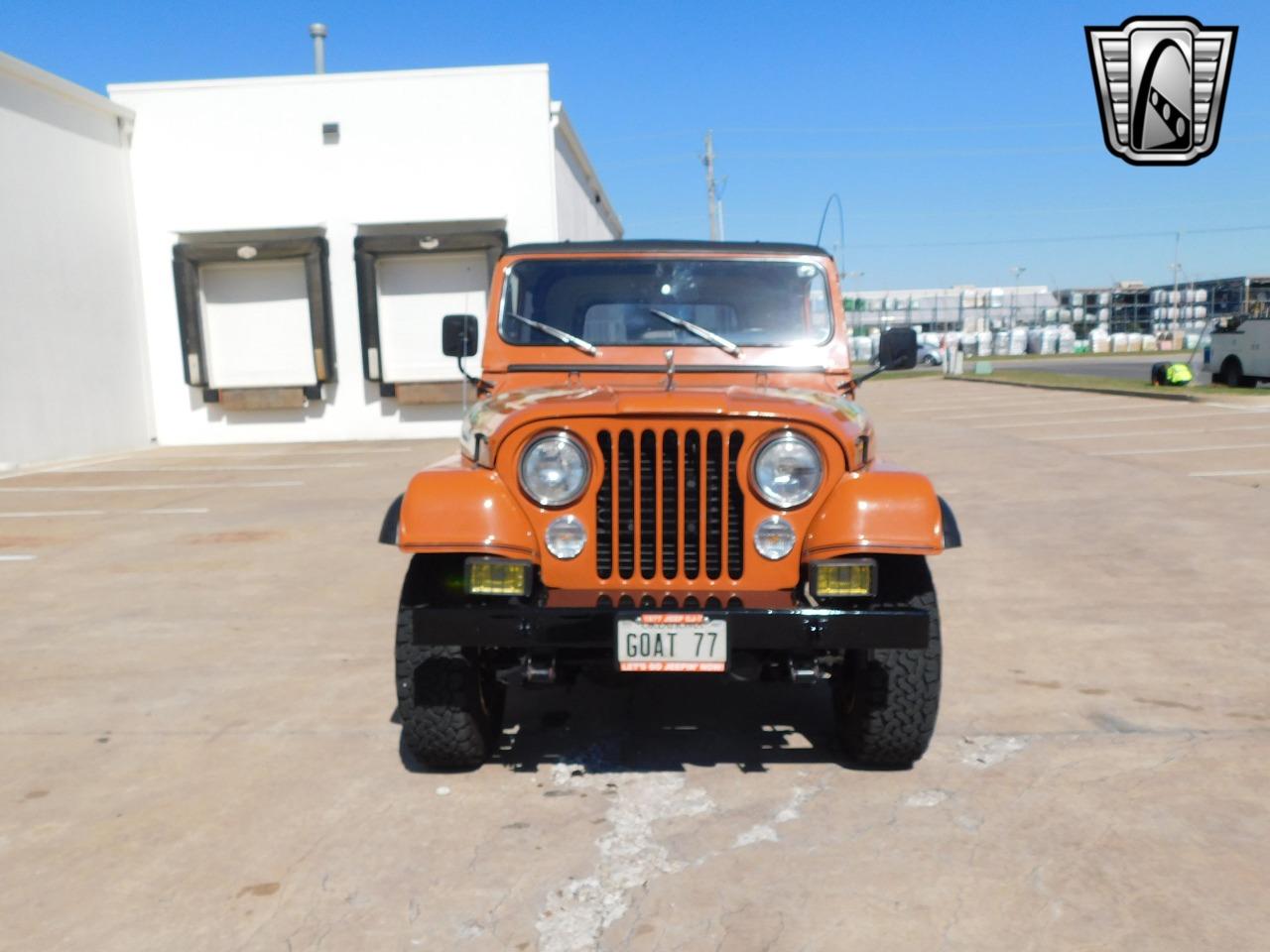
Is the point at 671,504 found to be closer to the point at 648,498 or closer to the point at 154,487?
the point at 648,498

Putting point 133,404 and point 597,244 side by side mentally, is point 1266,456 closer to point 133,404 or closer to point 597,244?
point 597,244

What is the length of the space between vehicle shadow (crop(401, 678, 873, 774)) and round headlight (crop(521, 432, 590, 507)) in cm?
86

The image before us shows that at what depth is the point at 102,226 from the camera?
15.4 meters

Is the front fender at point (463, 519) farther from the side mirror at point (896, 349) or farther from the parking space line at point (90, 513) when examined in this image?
the parking space line at point (90, 513)

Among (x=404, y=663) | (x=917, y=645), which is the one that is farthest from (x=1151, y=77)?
(x=404, y=663)

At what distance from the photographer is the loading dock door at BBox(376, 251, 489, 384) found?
1595 cm

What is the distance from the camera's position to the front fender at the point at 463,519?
325cm

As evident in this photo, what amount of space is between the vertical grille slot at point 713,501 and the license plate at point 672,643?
25 centimetres

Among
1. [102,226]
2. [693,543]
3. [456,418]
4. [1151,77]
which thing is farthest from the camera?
[456,418]

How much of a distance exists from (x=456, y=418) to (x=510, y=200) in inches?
134

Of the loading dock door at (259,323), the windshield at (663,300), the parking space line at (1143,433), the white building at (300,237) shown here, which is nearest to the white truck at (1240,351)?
the parking space line at (1143,433)

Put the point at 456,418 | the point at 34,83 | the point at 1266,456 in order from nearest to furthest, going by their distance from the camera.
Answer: the point at 1266,456 → the point at 34,83 → the point at 456,418

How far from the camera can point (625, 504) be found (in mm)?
3320

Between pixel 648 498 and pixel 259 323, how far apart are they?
14.5 m
